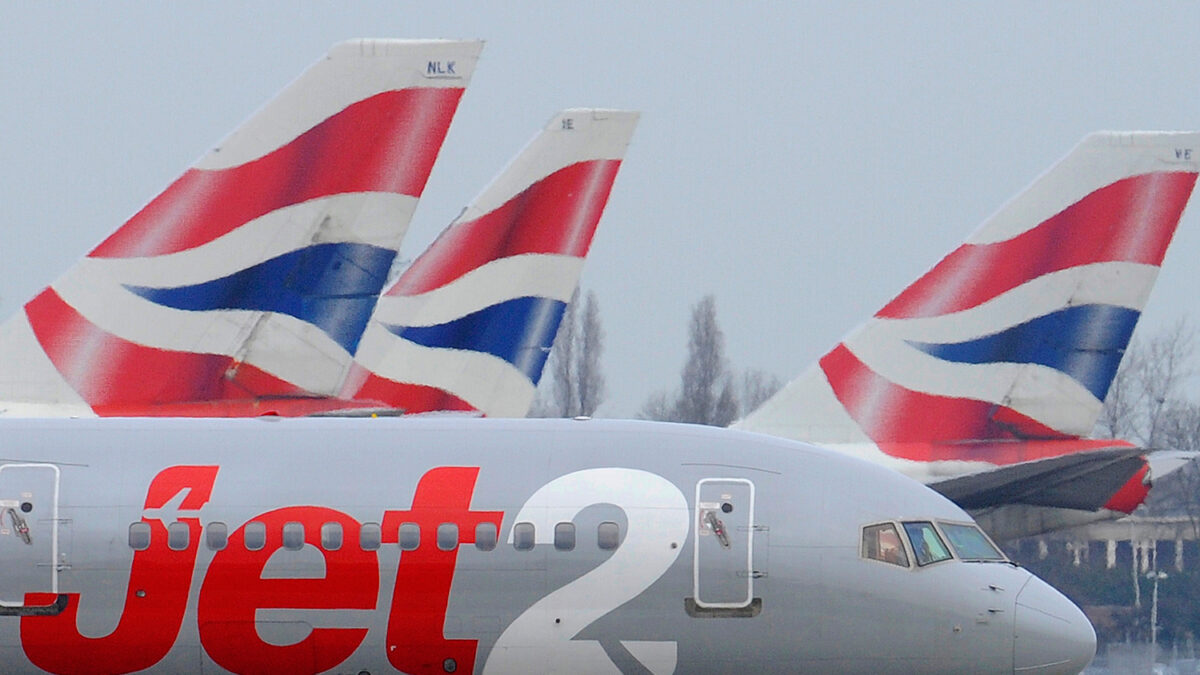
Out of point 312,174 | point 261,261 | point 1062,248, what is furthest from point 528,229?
point 1062,248

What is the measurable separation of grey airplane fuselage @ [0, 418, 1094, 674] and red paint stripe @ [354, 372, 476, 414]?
812 centimetres

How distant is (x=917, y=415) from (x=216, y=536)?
506 inches

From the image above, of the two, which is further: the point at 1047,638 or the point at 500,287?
the point at 500,287

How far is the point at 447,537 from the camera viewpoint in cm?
1958

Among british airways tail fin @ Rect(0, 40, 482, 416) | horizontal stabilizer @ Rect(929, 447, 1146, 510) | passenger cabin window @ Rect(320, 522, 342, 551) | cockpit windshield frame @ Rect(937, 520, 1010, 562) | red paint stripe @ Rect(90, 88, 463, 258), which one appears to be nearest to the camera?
passenger cabin window @ Rect(320, 522, 342, 551)

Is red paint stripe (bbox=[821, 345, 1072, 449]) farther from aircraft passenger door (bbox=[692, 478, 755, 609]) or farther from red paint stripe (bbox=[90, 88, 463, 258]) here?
aircraft passenger door (bbox=[692, 478, 755, 609])

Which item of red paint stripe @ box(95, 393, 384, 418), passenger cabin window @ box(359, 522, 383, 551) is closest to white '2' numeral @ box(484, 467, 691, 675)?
passenger cabin window @ box(359, 522, 383, 551)

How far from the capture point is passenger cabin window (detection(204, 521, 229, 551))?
19.7 metres

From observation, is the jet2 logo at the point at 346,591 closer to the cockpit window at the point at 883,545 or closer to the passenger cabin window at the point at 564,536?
the passenger cabin window at the point at 564,536

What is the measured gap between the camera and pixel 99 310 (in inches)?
945

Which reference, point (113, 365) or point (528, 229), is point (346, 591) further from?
point (528, 229)

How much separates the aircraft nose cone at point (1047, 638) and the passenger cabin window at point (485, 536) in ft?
15.9

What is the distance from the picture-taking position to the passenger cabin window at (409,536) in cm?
1958

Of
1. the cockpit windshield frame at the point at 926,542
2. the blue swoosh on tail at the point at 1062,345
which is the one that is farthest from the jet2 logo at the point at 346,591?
the blue swoosh on tail at the point at 1062,345
